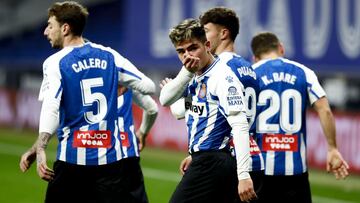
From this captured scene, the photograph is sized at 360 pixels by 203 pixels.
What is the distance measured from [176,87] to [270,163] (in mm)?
2031

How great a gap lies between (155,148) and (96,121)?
15615mm

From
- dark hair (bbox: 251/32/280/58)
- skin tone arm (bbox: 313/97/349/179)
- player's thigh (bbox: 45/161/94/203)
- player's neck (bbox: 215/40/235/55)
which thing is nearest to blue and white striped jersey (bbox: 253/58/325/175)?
skin tone arm (bbox: 313/97/349/179)

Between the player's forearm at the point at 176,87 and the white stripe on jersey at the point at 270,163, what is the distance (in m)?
1.84

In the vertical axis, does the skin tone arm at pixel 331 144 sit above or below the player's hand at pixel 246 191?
above

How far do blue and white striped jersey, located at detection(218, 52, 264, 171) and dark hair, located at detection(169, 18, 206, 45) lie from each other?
460mm

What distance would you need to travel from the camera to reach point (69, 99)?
8.15 m

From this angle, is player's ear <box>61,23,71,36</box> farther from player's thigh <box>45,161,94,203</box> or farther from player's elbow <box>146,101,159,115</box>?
player's elbow <box>146,101,159,115</box>

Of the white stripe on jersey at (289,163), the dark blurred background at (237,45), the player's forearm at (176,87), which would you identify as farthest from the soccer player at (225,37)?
the dark blurred background at (237,45)

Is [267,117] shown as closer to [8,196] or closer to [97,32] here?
[8,196]

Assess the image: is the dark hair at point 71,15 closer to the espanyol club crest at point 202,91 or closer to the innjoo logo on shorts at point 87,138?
the innjoo logo on shorts at point 87,138

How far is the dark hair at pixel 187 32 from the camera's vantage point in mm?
7160

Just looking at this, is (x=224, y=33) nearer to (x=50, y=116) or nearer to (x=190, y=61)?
(x=190, y=61)

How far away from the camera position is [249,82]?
8.03 meters

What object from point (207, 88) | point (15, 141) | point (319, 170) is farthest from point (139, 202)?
point (15, 141)
